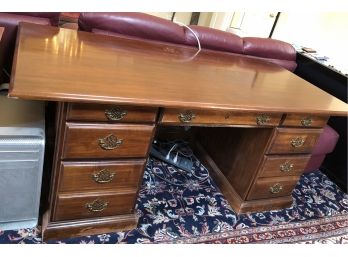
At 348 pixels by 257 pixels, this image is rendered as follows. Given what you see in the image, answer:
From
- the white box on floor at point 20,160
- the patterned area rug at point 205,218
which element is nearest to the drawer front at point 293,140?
the patterned area rug at point 205,218

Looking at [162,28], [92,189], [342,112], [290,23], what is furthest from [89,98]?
[290,23]

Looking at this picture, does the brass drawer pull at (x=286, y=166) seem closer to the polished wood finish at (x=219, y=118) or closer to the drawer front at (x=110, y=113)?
the polished wood finish at (x=219, y=118)

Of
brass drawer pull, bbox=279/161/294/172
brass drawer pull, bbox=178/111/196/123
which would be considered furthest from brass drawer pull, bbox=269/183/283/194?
brass drawer pull, bbox=178/111/196/123

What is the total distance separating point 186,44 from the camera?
1724 mm

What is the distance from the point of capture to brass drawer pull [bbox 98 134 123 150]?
3.35 feet

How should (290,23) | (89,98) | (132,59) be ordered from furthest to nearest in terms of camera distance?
(290,23) → (132,59) → (89,98)

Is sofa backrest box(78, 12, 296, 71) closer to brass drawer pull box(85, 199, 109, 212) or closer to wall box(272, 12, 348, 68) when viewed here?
wall box(272, 12, 348, 68)

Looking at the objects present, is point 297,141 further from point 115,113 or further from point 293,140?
point 115,113

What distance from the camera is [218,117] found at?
1146 millimetres

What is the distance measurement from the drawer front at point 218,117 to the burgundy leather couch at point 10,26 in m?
0.80

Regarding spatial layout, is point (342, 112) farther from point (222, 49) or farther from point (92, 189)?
point (92, 189)

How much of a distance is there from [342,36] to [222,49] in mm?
1321

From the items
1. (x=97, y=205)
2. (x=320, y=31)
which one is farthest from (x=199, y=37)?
(x=320, y=31)

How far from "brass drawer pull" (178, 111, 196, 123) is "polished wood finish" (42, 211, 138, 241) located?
48cm
